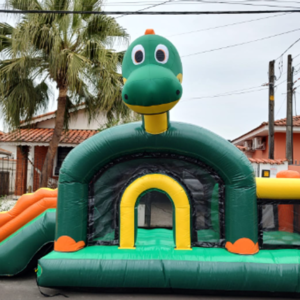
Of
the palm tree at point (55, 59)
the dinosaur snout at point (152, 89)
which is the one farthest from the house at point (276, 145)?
the dinosaur snout at point (152, 89)

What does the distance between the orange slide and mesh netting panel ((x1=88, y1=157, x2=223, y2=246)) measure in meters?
0.88

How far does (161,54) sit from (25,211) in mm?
2985

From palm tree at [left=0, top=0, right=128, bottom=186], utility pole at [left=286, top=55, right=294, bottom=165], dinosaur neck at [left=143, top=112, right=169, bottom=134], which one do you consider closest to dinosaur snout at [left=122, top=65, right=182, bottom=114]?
dinosaur neck at [left=143, top=112, right=169, bottom=134]

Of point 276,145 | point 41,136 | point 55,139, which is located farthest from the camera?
point 276,145

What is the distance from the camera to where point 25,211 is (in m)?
4.80

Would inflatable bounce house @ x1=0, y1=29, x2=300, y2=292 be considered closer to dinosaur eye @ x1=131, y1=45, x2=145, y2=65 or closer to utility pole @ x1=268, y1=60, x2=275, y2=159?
dinosaur eye @ x1=131, y1=45, x2=145, y2=65

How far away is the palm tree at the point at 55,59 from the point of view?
836 centimetres

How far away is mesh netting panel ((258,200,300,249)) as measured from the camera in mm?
4367

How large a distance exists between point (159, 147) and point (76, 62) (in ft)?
16.1

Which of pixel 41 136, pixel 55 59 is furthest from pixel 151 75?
pixel 41 136

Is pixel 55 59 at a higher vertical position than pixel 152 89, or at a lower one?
higher

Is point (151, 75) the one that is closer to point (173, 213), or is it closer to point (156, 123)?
point (156, 123)

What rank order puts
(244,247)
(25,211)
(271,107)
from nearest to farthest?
(244,247)
(25,211)
(271,107)

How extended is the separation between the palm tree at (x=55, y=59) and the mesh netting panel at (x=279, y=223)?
18.7ft
